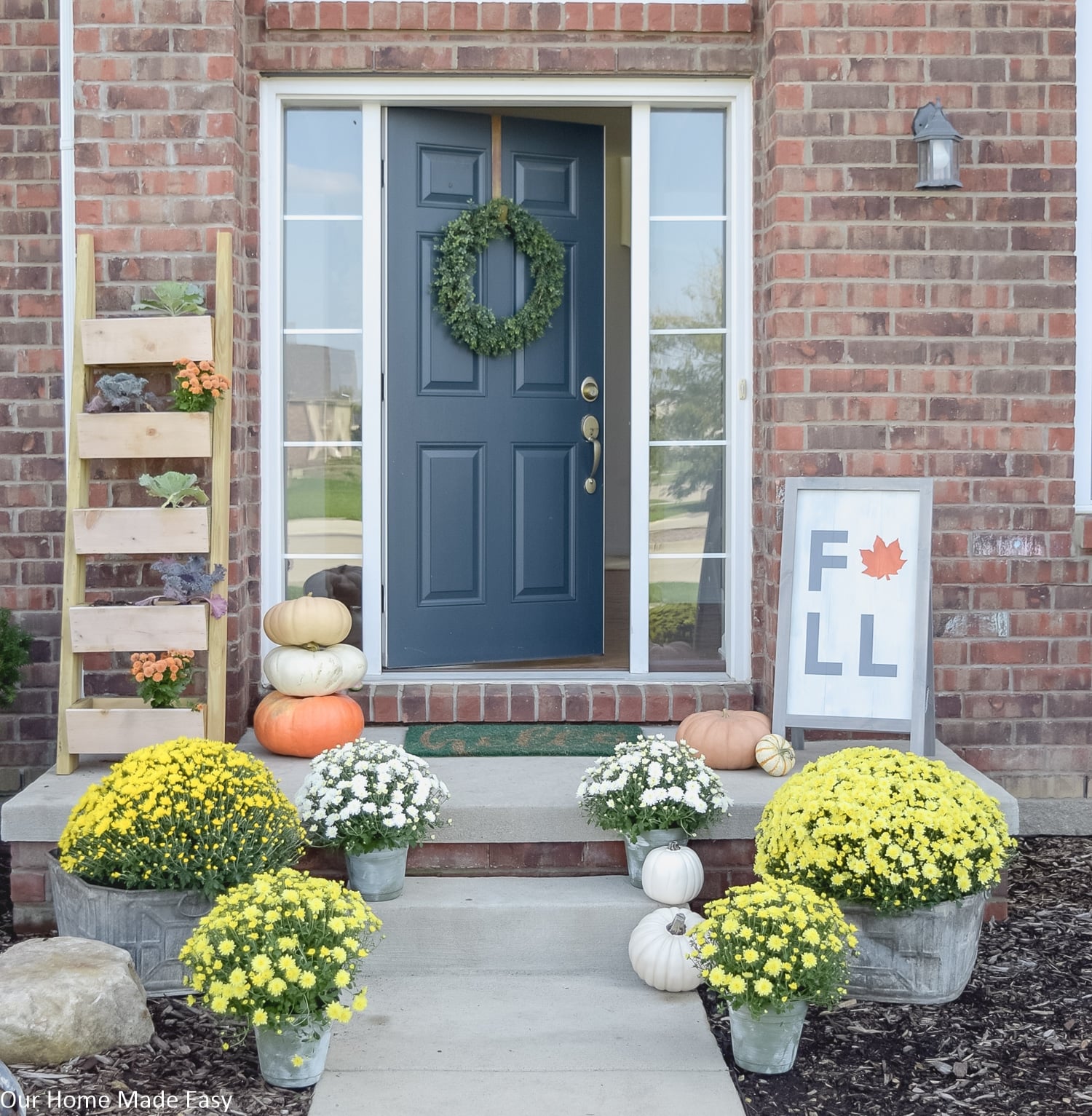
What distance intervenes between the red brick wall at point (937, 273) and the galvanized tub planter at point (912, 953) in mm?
1349

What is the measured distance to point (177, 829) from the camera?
133 inches

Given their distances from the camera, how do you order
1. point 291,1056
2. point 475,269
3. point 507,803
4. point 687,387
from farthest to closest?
point 475,269, point 687,387, point 507,803, point 291,1056

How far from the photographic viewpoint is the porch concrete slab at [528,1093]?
9.53 feet

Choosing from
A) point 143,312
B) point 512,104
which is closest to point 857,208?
point 512,104

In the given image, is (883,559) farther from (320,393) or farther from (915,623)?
(320,393)

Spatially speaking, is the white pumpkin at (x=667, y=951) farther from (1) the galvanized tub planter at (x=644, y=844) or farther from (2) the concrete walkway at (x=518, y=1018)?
(1) the galvanized tub planter at (x=644, y=844)

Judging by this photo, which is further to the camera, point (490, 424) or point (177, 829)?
point (490, 424)

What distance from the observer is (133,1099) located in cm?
293

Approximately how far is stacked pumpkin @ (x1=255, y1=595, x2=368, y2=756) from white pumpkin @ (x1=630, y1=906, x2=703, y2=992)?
55.9 inches

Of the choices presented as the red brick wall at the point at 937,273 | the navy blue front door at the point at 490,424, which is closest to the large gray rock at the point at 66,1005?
the navy blue front door at the point at 490,424

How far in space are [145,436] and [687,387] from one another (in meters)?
2.06

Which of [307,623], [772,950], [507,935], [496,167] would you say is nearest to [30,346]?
[307,623]

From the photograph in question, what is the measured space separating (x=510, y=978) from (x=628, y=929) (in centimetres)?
36

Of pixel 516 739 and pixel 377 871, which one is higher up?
pixel 516 739
